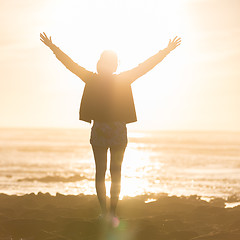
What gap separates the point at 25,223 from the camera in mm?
8117

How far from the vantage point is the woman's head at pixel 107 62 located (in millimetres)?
8102

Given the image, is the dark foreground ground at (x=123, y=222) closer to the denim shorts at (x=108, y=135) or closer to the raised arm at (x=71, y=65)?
the denim shorts at (x=108, y=135)

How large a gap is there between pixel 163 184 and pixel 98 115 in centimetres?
1463

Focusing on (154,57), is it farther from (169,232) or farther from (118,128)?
(169,232)

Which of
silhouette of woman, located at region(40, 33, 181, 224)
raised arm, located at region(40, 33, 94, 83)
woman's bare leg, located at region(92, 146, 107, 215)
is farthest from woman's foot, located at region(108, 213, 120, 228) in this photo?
raised arm, located at region(40, 33, 94, 83)

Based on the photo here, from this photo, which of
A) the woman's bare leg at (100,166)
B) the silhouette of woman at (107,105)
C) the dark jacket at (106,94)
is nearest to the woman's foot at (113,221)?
the silhouette of woman at (107,105)

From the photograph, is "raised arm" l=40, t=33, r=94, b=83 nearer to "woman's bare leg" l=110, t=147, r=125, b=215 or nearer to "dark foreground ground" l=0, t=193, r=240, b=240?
"woman's bare leg" l=110, t=147, r=125, b=215

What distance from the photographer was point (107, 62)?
26.7 feet

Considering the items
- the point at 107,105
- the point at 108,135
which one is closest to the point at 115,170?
the point at 108,135

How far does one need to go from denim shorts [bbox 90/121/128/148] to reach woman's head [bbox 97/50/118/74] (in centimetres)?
80

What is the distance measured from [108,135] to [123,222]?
136cm

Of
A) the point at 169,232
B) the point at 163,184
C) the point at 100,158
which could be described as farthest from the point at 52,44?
the point at 163,184

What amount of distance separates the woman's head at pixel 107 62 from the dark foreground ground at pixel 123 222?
2276mm

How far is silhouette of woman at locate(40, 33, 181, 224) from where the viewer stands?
812 centimetres
